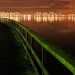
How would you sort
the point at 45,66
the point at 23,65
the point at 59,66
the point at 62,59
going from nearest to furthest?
the point at 62,59
the point at 45,66
the point at 23,65
the point at 59,66

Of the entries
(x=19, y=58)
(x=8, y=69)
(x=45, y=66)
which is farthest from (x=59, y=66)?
(x=45, y=66)

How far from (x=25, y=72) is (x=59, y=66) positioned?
20529 mm

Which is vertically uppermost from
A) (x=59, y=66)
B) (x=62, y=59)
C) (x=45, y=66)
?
(x=62, y=59)

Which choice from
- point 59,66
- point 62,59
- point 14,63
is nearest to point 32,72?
point 14,63

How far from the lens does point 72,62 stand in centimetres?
354

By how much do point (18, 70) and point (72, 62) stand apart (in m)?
4.81

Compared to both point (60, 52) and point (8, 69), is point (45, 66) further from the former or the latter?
point (8, 69)

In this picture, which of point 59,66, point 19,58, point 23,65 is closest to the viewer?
point 23,65

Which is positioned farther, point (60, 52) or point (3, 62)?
point (3, 62)

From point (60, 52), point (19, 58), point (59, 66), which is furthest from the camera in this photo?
point (59, 66)

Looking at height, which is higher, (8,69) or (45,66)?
(45,66)

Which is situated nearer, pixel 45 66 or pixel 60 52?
pixel 60 52

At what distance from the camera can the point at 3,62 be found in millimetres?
9484

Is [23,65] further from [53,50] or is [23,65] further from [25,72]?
[53,50]
